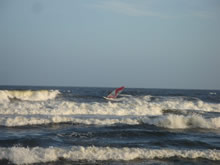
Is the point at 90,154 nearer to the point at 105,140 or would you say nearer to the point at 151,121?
the point at 105,140

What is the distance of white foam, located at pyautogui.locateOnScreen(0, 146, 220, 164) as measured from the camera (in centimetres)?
816

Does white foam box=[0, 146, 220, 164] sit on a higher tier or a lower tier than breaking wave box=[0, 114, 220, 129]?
lower

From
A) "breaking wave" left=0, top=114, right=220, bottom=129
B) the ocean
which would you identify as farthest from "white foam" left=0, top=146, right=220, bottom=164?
"breaking wave" left=0, top=114, right=220, bottom=129

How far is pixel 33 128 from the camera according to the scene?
42.5 feet

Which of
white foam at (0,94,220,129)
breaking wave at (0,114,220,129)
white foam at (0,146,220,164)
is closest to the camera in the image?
white foam at (0,146,220,164)

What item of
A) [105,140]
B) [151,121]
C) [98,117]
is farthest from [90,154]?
[98,117]

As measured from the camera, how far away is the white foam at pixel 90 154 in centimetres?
816

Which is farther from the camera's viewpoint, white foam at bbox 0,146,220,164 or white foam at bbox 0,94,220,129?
white foam at bbox 0,94,220,129

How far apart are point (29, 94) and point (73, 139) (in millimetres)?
28247

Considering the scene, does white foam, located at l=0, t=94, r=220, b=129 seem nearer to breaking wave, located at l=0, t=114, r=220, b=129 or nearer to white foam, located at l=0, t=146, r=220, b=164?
breaking wave, located at l=0, t=114, r=220, b=129

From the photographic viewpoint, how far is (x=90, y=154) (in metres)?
8.67

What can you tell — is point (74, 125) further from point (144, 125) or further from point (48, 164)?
point (48, 164)

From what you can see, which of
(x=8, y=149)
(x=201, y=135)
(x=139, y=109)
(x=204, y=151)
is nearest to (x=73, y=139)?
(x=8, y=149)

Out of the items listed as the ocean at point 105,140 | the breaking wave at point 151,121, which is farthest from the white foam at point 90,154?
the breaking wave at point 151,121
